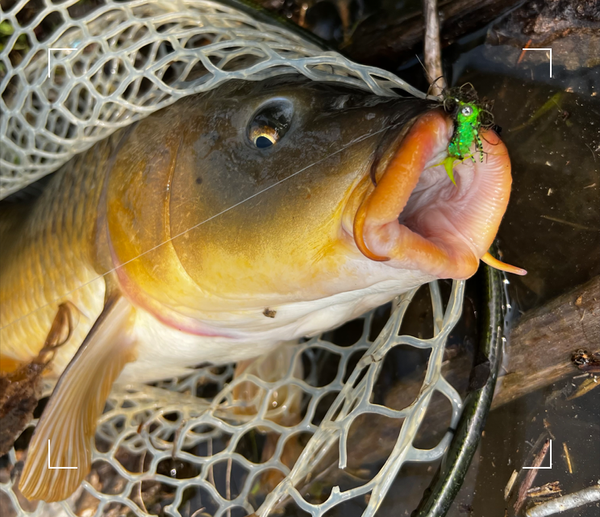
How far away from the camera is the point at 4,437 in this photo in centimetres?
214

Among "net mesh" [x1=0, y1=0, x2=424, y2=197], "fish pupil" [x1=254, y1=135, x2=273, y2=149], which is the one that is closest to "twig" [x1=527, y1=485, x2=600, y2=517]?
"net mesh" [x1=0, y1=0, x2=424, y2=197]

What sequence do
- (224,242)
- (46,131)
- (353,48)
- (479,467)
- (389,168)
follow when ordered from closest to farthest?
(389,168), (224,242), (46,131), (479,467), (353,48)

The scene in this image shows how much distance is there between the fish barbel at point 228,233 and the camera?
1.24 meters

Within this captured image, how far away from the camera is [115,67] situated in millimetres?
1824

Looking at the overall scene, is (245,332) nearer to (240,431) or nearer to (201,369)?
(240,431)

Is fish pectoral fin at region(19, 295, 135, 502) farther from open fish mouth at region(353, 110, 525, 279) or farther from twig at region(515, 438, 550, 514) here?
twig at region(515, 438, 550, 514)

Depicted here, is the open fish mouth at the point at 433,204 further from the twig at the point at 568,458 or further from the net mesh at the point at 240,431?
the twig at the point at 568,458

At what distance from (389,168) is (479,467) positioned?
1.53 m

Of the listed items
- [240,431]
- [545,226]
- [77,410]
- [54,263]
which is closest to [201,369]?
[240,431]

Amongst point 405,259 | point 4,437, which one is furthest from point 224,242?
point 4,437

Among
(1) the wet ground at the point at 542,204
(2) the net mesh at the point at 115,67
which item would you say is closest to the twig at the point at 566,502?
(1) the wet ground at the point at 542,204

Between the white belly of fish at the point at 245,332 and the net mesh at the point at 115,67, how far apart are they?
667mm

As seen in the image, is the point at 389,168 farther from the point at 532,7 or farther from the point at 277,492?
the point at 277,492

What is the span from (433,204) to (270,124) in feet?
1.60
